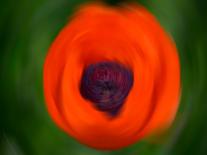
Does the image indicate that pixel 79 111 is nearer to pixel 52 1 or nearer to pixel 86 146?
pixel 86 146

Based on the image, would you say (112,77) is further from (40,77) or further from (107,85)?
(40,77)

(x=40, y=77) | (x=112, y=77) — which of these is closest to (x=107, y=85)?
(x=112, y=77)

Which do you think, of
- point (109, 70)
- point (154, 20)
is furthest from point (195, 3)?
point (109, 70)
